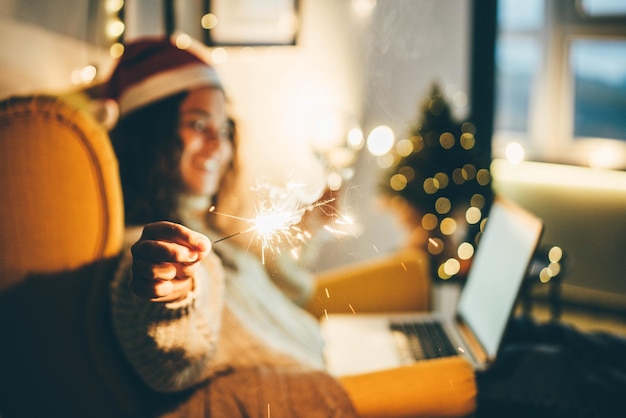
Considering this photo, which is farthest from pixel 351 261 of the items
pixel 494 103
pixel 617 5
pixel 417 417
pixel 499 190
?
pixel 617 5

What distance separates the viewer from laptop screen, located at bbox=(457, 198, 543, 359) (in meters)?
1.13

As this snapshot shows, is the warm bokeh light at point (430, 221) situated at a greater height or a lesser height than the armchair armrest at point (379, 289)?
greater

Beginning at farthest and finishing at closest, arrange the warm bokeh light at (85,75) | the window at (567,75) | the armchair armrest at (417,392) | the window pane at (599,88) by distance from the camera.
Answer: the window pane at (599,88) < the window at (567,75) < the warm bokeh light at (85,75) < the armchair armrest at (417,392)

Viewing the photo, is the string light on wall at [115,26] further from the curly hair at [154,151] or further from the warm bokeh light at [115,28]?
the curly hair at [154,151]

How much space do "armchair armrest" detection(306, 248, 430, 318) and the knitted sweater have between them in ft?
0.69

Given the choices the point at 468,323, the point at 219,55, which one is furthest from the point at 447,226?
the point at 219,55

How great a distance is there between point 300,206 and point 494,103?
2549 millimetres

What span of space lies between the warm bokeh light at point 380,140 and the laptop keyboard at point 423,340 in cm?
154

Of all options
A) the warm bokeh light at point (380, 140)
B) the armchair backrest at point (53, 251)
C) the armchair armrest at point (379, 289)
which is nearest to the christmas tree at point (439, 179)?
the warm bokeh light at point (380, 140)

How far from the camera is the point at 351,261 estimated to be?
9.16ft

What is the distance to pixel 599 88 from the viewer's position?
3492 millimetres

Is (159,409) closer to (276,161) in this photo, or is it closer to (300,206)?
(300,206)

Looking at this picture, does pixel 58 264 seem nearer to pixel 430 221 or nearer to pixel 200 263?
pixel 200 263

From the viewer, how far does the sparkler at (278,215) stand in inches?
28.5
